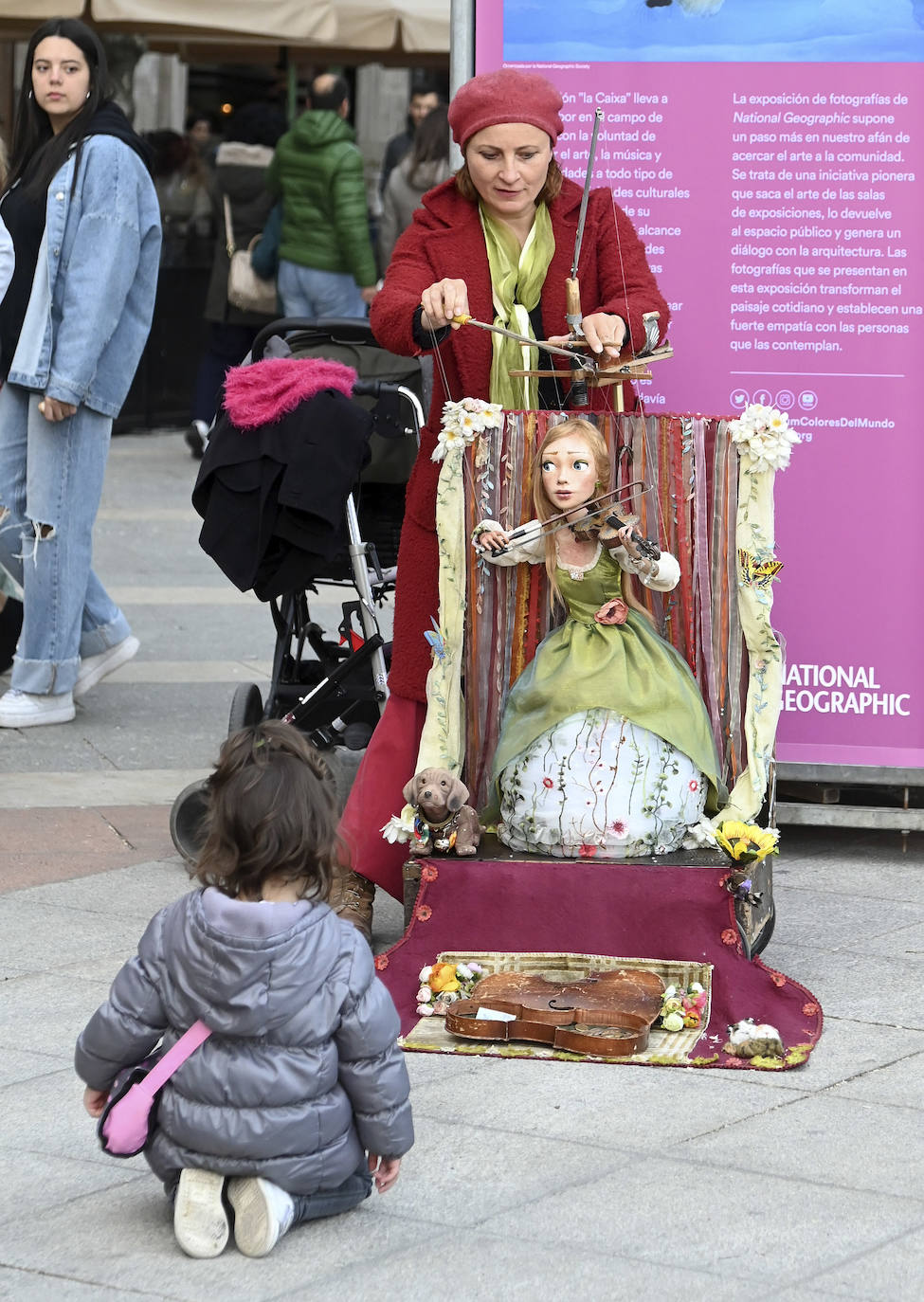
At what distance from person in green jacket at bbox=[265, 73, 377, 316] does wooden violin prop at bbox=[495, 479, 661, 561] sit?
7683mm

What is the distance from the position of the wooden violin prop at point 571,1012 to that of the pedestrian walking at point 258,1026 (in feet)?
2.91

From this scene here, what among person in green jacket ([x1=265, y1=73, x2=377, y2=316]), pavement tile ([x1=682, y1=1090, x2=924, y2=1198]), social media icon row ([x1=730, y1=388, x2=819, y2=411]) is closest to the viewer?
pavement tile ([x1=682, y1=1090, x2=924, y2=1198])

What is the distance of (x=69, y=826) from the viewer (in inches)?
234

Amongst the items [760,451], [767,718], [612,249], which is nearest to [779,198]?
[612,249]

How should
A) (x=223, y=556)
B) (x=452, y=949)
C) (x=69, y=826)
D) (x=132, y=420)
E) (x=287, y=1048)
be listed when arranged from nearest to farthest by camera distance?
(x=287, y=1048), (x=452, y=949), (x=223, y=556), (x=69, y=826), (x=132, y=420)

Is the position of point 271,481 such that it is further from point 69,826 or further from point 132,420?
point 132,420

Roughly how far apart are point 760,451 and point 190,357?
38.1 ft

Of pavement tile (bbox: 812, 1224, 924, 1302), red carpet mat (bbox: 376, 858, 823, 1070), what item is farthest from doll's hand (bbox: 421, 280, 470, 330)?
pavement tile (bbox: 812, 1224, 924, 1302)

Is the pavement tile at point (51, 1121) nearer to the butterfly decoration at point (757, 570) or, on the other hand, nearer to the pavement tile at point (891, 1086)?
the pavement tile at point (891, 1086)

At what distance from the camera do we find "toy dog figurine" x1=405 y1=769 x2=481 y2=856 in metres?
4.50

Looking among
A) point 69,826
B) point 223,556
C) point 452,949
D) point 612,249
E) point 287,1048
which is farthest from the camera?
point 69,826

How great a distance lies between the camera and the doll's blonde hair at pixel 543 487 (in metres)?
4.57

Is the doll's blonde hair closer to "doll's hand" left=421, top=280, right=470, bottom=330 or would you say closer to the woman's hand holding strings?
the woman's hand holding strings

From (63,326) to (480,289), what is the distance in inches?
95.0
